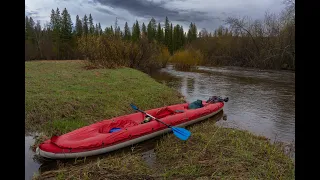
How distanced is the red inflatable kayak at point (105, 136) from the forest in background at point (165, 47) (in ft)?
36.4

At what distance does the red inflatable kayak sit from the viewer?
4565mm

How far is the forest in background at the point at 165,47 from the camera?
17.3 m

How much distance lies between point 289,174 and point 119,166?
273 cm

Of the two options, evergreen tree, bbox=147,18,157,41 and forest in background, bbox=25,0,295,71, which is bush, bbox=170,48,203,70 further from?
evergreen tree, bbox=147,18,157,41

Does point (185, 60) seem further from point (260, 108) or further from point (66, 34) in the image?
point (66, 34)

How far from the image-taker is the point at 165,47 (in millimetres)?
30906

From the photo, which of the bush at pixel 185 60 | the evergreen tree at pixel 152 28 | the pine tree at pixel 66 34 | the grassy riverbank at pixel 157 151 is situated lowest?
the grassy riverbank at pixel 157 151

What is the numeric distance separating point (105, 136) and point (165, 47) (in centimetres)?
2677

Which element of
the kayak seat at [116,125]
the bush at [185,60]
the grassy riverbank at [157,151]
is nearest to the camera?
the grassy riverbank at [157,151]

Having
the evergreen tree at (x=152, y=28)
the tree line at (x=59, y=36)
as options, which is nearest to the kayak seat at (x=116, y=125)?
the tree line at (x=59, y=36)

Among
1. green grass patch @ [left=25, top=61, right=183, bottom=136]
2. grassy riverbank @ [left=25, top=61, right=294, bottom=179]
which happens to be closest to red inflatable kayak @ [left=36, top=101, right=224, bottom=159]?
grassy riverbank @ [left=25, top=61, right=294, bottom=179]

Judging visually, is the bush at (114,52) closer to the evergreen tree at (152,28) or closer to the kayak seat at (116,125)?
the kayak seat at (116,125)

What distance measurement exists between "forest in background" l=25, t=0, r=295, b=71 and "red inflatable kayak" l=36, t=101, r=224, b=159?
1111 centimetres
